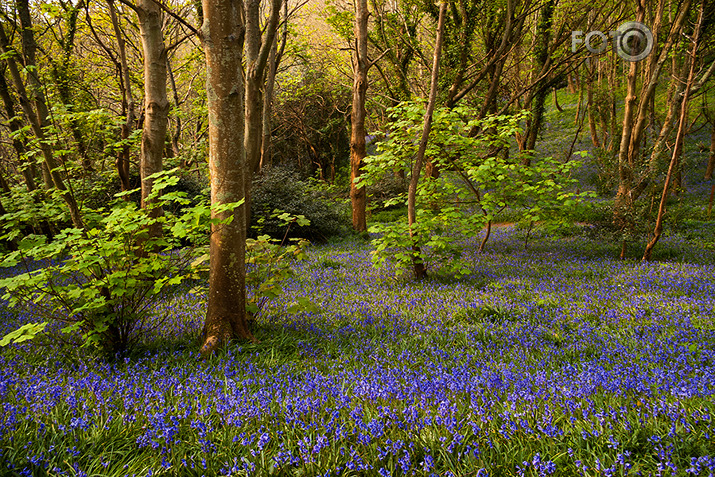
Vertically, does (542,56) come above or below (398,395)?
→ above

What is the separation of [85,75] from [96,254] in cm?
1751

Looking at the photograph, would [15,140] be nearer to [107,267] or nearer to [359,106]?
[107,267]

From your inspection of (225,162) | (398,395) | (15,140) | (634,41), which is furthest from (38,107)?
(634,41)

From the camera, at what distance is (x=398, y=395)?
2793 mm

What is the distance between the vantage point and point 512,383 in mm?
3039

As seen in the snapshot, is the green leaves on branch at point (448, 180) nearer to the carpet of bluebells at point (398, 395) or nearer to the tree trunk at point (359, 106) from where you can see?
the carpet of bluebells at point (398, 395)

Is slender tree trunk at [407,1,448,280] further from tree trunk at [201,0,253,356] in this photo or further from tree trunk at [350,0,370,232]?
tree trunk at [350,0,370,232]

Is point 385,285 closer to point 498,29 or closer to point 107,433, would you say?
point 107,433

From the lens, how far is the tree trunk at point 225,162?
3.58 m

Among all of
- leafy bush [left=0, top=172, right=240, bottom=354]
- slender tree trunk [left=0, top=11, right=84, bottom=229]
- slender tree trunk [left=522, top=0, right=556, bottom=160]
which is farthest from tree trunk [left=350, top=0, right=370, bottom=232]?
leafy bush [left=0, top=172, right=240, bottom=354]

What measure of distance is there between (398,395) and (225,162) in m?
2.84

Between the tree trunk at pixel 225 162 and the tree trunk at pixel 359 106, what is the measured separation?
7375 mm

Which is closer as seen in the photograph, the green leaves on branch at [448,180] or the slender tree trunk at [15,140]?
the green leaves on branch at [448,180]

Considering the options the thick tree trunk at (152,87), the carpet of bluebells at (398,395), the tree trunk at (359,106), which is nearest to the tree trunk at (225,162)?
the carpet of bluebells at (398,395)
